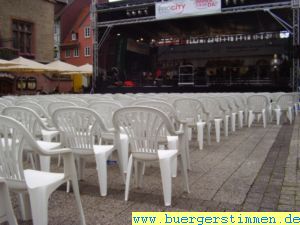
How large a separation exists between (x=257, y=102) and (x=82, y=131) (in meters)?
6.85

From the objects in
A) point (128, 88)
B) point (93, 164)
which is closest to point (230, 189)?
point (93, 164)

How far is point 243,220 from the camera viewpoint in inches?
97.7

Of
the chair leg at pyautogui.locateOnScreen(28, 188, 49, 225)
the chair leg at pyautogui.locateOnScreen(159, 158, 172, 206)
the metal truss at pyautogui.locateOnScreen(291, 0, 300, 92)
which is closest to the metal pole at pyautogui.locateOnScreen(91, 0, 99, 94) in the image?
the metal truss at pyautogui.locateOnScreen(291, 0, 300, 92)

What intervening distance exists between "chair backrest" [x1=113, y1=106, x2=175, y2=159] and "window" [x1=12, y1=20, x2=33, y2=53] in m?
29.5

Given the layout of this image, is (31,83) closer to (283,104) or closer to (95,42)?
(95,42)

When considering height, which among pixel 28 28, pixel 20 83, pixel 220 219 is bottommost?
pixel 220 219

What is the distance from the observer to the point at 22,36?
31.0 metres

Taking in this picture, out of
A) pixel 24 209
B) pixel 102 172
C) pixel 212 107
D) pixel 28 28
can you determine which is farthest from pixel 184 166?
pixel 28 28

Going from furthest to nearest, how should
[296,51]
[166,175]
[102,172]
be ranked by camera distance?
1. [296,51]
2. [102,172]
3. [166,175]

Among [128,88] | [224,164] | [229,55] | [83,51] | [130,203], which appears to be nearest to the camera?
[130,203]

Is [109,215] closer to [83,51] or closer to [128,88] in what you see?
[128,88]

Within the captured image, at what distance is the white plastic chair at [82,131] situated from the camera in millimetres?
3484

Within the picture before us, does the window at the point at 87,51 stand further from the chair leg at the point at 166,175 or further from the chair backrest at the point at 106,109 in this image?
the chair leg at the point at 166,175

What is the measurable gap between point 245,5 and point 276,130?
9966 millimetres
